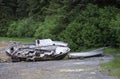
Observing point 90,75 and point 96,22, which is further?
point 96,22

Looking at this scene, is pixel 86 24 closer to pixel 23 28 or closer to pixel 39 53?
pixel 39 53

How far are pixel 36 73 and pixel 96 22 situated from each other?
1970 cm

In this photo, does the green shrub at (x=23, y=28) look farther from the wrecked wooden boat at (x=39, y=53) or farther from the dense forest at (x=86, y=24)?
the wrecked wooden boat at (x=39, y=53)

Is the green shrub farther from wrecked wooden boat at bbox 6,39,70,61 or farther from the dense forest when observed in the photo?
wrecked wooden boat at bbox 6,39,70,61

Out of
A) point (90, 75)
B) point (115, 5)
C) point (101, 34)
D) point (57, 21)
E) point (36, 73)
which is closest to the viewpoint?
point (90, 75)

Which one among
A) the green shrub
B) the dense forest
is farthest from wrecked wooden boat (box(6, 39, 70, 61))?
the green shrub

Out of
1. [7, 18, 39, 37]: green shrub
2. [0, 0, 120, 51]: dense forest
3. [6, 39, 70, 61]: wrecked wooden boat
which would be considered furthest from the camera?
[7, 18, 39, 37]: green shrub

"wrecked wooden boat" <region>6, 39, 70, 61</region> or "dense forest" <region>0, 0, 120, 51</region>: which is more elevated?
"dense forest" <region>0, 0, 120, 51</region>

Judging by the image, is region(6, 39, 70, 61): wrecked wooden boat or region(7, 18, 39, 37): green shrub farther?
region(7, 18, 39, 37): green shrub

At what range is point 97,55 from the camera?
39.4 metres

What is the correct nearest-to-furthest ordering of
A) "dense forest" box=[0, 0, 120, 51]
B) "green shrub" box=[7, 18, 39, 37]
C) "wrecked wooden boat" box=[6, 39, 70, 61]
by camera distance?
1. "wrecked wooden boat" box=[6, 39, 70, 61]
2. "dense forest" box=[0, 0, 120, 51]
3. "green shrub" box=[7, 18, 39, 37]

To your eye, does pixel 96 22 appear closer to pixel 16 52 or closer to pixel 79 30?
pixel 79 30

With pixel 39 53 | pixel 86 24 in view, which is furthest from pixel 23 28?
pixel 39 53

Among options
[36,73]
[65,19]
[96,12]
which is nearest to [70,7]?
[65,19]
